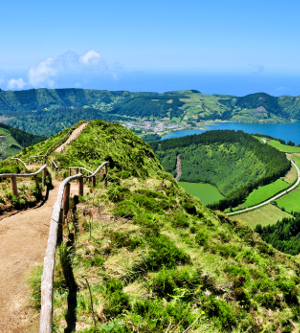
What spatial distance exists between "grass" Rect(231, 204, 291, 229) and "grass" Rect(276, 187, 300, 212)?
6666 millimetres

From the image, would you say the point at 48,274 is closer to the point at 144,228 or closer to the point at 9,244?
the point at 9,244

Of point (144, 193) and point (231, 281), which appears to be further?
point (144, 193)

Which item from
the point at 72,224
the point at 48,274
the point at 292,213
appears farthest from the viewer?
the point at 292,213

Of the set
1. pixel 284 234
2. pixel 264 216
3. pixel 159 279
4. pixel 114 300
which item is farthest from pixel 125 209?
pixel 264 216

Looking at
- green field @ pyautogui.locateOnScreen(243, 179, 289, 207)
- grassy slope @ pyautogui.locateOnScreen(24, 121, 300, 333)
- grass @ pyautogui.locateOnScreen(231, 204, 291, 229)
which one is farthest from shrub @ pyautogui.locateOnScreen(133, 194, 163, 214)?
green field @ pyautogui.locateOnScreen(243, 179, 289, 207)

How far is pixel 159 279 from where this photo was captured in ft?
27.2

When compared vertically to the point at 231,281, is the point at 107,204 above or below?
above

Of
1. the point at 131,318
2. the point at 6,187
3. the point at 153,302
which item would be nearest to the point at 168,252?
the point at 153,302

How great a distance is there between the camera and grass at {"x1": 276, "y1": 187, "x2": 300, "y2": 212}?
488 feet

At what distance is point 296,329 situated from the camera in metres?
9.37

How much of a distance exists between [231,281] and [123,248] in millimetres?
4838

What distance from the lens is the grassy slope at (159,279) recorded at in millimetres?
6816

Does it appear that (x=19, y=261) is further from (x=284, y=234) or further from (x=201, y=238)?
(x=284, y=234)

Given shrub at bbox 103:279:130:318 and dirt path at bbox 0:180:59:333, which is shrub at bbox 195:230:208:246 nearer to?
shrub at bbox 103:279:130:318
